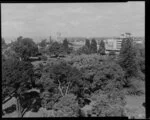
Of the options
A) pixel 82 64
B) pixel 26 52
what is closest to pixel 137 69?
pixel 82 64

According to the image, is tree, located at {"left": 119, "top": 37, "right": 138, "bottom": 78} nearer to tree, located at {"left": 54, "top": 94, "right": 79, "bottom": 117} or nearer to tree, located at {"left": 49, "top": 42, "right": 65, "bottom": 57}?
tree, located at {"left": 54, "top": 94, "right": 79, "bottom": 117}

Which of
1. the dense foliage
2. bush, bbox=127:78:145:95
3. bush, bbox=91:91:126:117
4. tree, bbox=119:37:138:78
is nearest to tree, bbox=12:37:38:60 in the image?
the dense foliage

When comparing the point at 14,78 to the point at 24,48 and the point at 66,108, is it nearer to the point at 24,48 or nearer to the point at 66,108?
the point at 66,108

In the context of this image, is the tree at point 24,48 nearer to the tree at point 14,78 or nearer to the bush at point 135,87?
the tree at point 14,78

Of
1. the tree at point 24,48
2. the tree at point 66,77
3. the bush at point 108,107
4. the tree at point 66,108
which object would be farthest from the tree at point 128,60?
the tree at point 24,48

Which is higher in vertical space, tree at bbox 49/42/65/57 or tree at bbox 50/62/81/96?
tree at bbox 49/42/65/57

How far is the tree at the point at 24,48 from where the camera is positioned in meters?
12.5

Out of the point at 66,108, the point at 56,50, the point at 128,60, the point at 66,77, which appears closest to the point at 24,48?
the point at 56,50

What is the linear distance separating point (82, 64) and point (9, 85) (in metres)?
3.03

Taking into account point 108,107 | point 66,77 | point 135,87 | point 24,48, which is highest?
point 24,48

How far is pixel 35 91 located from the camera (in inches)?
267

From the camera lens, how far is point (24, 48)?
12.7 meters

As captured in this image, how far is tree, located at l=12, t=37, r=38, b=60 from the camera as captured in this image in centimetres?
1248
